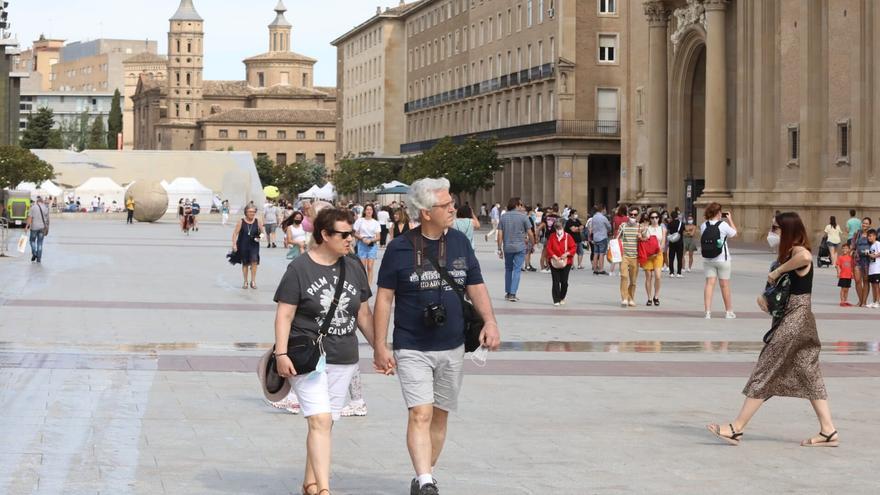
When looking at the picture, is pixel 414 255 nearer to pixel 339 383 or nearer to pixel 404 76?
pixel 339 383

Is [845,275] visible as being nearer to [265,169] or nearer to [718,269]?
[718,269]

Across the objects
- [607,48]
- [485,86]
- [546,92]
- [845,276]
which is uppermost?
[607,48]

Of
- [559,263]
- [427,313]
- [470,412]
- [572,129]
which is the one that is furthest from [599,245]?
[572,129]

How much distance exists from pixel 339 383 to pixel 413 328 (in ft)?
1.49

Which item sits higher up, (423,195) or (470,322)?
(423,195)

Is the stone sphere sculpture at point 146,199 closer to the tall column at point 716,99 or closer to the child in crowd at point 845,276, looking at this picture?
the tall column at point 716,99

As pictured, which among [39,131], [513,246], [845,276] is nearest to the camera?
[845,276]

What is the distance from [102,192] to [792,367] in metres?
95.3

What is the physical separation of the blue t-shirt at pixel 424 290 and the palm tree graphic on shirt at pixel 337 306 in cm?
21

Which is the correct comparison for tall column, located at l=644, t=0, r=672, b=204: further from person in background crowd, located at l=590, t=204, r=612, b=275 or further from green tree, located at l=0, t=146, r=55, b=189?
green tree, located at l=0, t=146, r=55, b=189

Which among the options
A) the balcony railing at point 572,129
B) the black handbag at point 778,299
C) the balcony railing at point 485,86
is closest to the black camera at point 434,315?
the black handbag at point 778,299

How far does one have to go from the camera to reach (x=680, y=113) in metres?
60.4

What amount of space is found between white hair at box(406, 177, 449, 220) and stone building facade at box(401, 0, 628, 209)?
6462 cm

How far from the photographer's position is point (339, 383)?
316 inches
